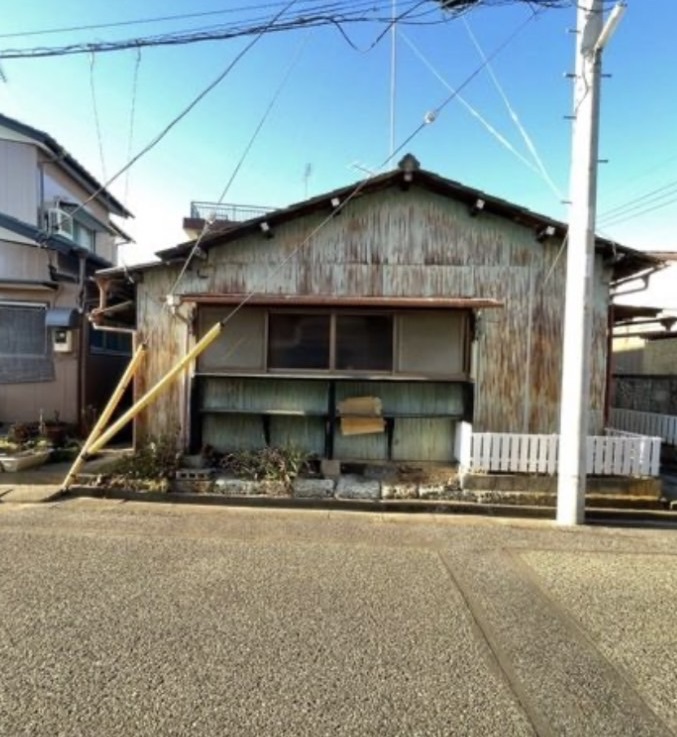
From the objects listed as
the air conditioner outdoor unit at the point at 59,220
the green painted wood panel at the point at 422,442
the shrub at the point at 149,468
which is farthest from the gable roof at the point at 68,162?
the green painted wood panel at the point at 422,442

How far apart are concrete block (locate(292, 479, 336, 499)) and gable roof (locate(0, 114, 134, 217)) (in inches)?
259

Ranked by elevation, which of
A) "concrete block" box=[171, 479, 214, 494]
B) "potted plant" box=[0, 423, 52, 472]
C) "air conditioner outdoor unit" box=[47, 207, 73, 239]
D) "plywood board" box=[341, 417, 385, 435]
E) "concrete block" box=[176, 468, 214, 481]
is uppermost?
"air conditioner outdoor unit" box=[47, 207, 73, 239]

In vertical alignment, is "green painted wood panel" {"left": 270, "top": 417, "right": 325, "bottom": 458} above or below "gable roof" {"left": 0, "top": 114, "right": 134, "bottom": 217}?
below

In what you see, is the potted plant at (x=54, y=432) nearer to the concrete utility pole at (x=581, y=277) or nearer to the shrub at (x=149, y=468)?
the shrub at (x=149, y=468)


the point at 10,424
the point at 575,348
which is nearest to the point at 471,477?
the point at 575,348

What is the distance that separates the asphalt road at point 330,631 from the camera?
257 cm

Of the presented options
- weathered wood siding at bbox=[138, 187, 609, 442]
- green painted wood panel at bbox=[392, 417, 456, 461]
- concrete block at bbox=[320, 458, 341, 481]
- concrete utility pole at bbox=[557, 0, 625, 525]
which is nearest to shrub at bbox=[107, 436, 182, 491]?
weathered wood siding at bbox=[138, 187, 609, 442]

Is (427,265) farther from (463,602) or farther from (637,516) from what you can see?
(463,602)

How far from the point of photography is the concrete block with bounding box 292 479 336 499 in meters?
6.91

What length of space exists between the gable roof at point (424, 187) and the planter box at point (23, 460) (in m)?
3.35

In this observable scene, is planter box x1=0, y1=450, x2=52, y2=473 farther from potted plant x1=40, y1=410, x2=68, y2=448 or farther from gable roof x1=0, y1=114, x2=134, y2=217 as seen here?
gable roof x1=0, y1=114, x2=134, y2=217

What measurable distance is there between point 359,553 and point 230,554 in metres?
1.23

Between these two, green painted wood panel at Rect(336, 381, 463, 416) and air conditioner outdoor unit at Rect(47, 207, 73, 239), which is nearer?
green painted wood panel at Rect(336, 381, 463, 416)

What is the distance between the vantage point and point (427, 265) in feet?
26.6
